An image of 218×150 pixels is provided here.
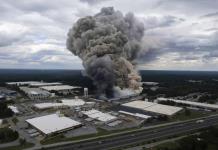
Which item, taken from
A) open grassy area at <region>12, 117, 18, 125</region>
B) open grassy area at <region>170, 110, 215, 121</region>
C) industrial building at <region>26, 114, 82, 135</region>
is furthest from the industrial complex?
open grassy area at <region>170, 110, 215, 121</region>

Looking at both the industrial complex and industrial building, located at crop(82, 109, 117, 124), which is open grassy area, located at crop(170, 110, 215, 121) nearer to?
the industrial complex

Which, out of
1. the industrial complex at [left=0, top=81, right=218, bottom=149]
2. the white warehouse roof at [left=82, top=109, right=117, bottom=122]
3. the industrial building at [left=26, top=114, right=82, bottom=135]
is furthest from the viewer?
the white warehouse roof at [left=82, top=109, right=117, bottom=122]

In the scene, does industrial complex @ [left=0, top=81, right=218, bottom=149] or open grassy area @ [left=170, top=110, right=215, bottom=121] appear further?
open grassy area @ [left=170, top=110, right=215, bottom=121]

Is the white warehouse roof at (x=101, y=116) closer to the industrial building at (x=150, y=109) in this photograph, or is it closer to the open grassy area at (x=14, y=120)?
the industrial building at (x=150, y=109)

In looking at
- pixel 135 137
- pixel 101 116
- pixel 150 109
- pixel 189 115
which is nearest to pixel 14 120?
pixel 101 116

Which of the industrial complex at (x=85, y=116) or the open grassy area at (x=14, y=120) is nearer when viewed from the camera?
the industrial complex at (x=85, y=116)

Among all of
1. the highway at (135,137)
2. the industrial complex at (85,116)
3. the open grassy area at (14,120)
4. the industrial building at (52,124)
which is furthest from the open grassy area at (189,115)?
the open grassy area at (14,120)

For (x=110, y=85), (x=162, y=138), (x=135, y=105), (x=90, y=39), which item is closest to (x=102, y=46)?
(x=90, y=39)
